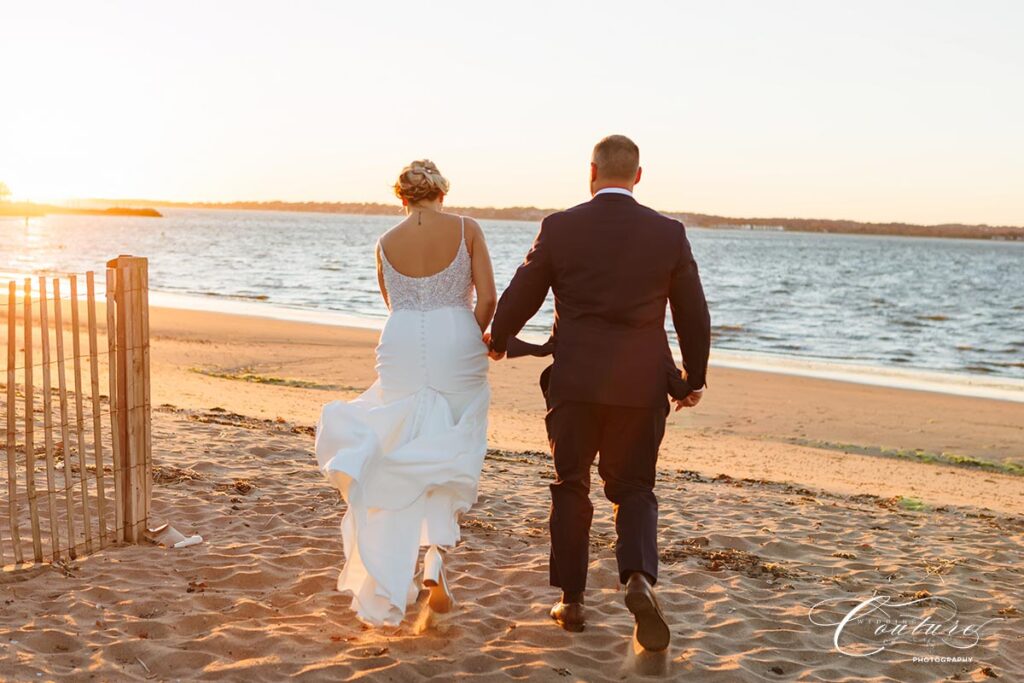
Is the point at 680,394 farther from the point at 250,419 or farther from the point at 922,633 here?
the point at 250,419

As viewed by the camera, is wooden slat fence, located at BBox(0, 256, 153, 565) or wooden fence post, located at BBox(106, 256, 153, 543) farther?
wooden fence post, located at BBox(106, 256, 153, 543)

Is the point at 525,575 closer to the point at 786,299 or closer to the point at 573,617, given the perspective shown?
the point at 573,617

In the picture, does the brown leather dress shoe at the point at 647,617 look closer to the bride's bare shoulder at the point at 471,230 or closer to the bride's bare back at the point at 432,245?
the bride's bare back at the point at 432,245

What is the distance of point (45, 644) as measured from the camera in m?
4.01

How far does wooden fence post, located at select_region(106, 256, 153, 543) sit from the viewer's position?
516 cm

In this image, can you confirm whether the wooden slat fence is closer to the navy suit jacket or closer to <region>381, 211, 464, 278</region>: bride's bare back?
<region>381, 211, 464, 278</region>: bride's bare back

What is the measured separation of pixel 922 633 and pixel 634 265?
2.37m

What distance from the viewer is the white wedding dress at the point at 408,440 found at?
417 centimetres

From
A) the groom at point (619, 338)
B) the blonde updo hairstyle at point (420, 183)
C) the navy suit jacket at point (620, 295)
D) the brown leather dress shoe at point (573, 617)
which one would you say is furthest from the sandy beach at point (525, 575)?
the blonde updo hairstyle at point (420, 183)

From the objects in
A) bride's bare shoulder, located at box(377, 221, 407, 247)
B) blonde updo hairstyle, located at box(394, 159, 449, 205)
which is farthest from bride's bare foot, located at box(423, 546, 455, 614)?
blonde updo hairstyle, located at box(394, 159, 449, 205)

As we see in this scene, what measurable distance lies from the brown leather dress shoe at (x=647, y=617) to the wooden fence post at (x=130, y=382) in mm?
2862

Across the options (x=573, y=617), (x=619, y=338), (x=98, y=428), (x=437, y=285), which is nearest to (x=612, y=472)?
(x=619, y=338)

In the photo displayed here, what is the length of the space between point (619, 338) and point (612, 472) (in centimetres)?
61

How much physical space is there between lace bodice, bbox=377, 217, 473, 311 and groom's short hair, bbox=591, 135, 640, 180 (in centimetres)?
73
